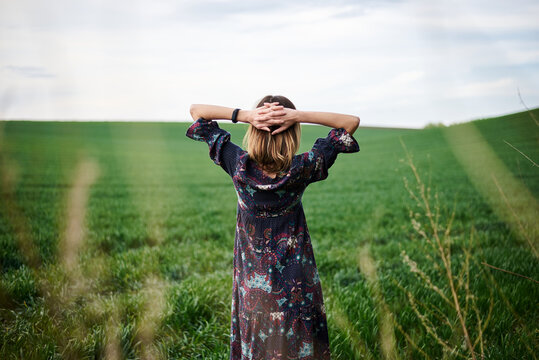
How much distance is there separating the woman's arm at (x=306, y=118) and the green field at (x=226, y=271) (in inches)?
18.5

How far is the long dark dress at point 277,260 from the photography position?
197 centimetres

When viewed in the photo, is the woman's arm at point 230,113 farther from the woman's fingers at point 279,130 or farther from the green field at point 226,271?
the green field at point 226,271

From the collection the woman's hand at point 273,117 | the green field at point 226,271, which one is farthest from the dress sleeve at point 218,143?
the green field at point 226,271

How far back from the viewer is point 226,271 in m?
4.58

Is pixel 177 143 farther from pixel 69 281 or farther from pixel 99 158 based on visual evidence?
pixel 69 281

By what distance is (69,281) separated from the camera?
13.6 feet

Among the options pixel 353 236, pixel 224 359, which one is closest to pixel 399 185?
pixel 353 236

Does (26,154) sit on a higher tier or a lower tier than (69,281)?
higher

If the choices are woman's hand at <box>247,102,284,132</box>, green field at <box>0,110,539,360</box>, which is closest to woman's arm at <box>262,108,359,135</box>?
woman's hand at <box>247,102,284,132</box>

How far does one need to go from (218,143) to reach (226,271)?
2.93 m

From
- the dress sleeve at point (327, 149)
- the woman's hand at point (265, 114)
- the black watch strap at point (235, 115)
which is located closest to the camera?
the woman's hand at point (265, 114)

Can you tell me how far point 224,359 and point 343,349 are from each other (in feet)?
3.22

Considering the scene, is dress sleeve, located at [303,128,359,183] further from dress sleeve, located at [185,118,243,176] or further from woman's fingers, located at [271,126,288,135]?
dress sleeve, located at [185,118,243,176]

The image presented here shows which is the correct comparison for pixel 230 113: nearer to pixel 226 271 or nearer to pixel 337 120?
pixel 337 120
